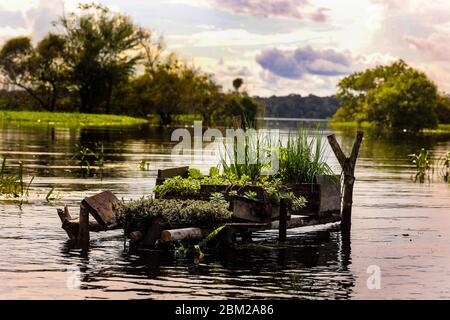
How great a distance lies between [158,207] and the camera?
18594 millimetres

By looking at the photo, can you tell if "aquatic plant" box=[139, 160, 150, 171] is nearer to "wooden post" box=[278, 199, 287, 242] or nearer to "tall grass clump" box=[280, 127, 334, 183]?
"tall grass clump" box=[280, 127, 334, 183]

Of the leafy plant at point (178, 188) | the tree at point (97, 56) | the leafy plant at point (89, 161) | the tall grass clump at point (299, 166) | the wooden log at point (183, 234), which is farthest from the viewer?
the tree at point (97, 56)

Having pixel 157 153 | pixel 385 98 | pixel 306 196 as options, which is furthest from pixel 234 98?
pixel 306 196

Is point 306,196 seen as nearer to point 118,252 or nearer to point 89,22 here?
point 118,252

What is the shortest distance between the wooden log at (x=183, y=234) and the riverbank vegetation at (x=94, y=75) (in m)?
99.3

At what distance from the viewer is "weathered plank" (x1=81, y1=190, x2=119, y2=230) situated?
62.2ft

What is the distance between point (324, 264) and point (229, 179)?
3.98m

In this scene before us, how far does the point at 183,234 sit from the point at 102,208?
206cm

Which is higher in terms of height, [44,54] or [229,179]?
[44,54]

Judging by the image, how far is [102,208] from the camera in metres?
19.3

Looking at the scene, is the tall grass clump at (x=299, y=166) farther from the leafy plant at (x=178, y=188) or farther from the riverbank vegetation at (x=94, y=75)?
the riverbank vegetation at (x=94, y=75)

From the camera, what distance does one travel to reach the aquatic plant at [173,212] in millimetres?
18516

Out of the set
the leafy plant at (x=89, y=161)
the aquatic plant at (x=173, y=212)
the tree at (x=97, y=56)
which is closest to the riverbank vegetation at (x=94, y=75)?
the tree at (x=97, y=56)
